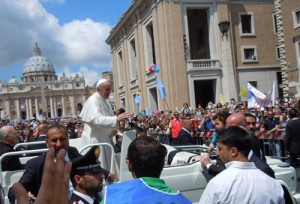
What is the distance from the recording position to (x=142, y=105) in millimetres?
44469

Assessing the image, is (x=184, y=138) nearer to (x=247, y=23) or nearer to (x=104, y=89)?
(x=104, y=89)

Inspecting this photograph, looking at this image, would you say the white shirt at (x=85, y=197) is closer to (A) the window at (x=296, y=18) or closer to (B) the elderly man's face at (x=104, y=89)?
(B) the elderly man's face at (x=104, y=89)

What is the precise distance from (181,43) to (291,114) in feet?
84.3

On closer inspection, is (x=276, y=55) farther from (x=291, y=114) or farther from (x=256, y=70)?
(x=291, y=114)

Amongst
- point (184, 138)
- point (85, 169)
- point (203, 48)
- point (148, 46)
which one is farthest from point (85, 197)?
point (203, 48)

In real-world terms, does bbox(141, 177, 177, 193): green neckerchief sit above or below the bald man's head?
below

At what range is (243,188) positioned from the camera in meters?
3.04

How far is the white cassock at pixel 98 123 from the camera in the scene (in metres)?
5.94

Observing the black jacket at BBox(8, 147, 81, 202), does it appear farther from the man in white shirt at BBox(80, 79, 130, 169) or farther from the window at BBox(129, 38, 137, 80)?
the window at BBox(129, 38, 137, 80)

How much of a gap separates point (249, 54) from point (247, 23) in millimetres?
3330

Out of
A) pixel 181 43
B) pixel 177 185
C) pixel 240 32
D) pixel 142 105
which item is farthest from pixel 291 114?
pixel 142 105

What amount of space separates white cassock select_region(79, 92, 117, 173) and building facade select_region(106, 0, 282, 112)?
27.2 m

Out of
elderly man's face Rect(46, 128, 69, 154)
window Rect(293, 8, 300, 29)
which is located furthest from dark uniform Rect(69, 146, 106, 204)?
window Rect(293, 8, 300, 29)

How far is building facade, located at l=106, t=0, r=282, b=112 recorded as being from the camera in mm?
35406
